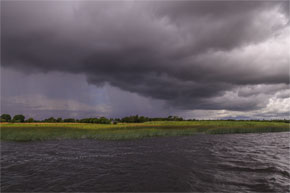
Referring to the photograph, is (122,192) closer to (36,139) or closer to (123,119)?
(36,139)

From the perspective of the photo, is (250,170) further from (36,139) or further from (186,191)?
(36,139)

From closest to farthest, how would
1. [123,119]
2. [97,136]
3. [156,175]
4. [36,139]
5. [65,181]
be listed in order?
[65,181] < [156,175] < [36,139] < [97,136] < [123,119]

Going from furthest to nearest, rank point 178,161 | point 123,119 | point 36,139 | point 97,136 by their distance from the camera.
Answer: point 123,119 → point 97,136 → point 36,139 → point 178,161

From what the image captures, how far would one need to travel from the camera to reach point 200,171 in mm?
15250

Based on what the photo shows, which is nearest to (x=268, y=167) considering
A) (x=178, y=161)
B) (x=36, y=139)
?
(x=178, y=161)

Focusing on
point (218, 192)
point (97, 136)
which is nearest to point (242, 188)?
point (218, 192)

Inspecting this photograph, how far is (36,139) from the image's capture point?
1468 inches

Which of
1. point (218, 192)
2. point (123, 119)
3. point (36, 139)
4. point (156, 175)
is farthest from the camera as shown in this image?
Answer: point (123, 119)

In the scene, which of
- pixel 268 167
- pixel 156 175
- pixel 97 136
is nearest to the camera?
pixel 156 175

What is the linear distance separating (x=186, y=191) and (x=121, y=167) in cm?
783

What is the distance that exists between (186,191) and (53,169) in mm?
12867

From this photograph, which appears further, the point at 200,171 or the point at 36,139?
the point at 36,139

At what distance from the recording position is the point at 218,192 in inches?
421

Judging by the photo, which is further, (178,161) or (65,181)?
(178,161)
